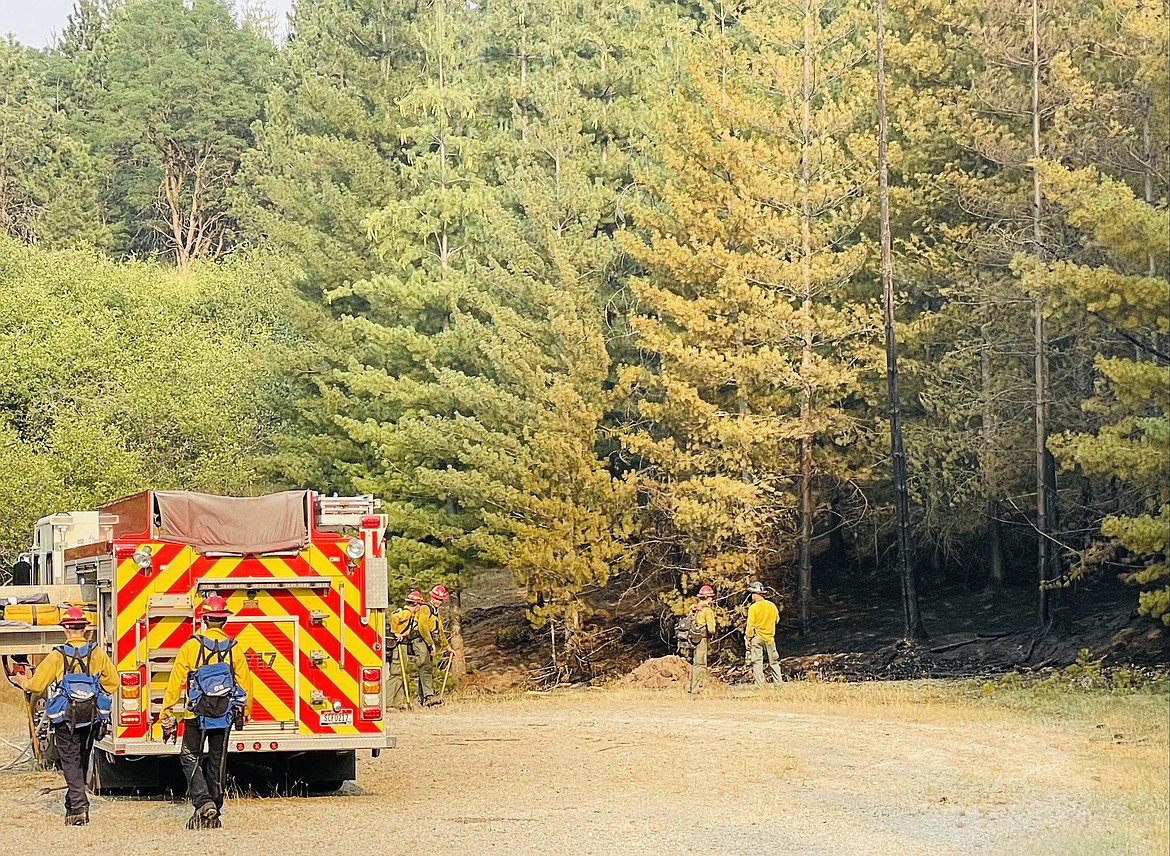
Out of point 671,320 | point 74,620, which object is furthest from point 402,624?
point 671,320

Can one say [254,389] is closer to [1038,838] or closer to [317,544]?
[317,544]

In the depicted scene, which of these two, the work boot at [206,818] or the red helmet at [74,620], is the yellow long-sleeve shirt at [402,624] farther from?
the work boot at [206,818]

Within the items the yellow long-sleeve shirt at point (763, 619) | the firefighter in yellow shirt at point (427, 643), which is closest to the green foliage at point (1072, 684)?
the yellow long-sleeve shirt at point (763, 619)

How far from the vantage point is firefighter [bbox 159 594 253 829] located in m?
14.1

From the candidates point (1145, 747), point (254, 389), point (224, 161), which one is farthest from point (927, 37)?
point (224, 161)

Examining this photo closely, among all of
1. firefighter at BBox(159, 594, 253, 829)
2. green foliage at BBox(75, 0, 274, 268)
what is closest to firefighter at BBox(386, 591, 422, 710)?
firefighter at BBox(159, 594, 253, 829)

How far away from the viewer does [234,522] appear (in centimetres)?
1586

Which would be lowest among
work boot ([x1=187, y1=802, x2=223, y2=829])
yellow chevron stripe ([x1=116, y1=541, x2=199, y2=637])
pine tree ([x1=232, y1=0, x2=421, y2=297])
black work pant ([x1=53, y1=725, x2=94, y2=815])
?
work boot ([x1=187, y1=802, x2=223, y2=829])

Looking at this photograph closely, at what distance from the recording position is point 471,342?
38.8m

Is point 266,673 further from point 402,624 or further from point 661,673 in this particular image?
point 661,673

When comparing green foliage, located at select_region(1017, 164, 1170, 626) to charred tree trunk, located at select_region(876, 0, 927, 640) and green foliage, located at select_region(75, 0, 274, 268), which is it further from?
green foliage, located at select_region(75, 0, 274, 268)

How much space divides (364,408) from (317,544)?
25333mm

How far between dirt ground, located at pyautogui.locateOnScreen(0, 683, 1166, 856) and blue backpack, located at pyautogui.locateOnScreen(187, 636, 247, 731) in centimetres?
93

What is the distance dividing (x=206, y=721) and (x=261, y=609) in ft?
6.04
